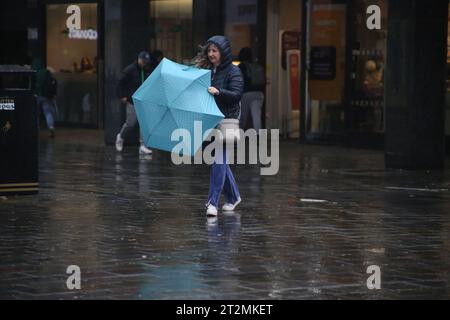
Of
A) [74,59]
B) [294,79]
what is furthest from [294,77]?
[74,59]

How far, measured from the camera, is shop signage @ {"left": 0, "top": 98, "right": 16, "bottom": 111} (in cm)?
1318

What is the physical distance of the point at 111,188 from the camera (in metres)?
14.6

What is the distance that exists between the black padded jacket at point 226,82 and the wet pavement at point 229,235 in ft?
3.68

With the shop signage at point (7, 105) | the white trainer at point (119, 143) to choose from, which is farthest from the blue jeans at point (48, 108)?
the shop signage at point (7, 105)

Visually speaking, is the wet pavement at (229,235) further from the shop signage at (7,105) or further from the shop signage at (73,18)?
the shop signage at (73,18)

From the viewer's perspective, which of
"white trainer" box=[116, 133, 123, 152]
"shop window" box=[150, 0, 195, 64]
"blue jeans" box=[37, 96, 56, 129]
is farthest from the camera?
"shop window" box=[150, 0, 195, 64]

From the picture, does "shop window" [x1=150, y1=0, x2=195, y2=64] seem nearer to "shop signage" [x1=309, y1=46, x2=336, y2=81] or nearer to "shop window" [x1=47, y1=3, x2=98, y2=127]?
"shop window" [x1=47, y1=3, x2=98, y2=127]

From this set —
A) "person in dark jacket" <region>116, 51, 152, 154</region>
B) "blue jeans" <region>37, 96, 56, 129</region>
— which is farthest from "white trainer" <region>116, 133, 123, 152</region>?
"blue jeans" <region>37, 96, 56, 129</region>

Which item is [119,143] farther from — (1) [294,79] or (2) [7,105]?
(2) [7,105]

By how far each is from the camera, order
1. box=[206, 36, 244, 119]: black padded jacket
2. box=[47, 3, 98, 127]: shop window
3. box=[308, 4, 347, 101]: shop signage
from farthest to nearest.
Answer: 1. box=[47, 3, 98, 127]: shop window
2. box=[308, 4, 347, 101]: shop signage
3. box=[206, 36, 244, 119]: black padded jacket

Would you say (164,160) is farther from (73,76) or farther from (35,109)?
(73,76)

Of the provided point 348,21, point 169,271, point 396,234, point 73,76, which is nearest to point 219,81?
point 396,234

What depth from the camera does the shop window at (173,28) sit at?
81.0 feet

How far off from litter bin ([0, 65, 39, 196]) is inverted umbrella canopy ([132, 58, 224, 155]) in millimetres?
1959
